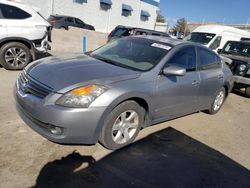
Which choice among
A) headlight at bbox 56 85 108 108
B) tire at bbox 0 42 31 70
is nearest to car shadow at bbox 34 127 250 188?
headlight at bbox 56 85 108 108

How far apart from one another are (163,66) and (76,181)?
6.81 feet

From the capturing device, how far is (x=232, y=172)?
3369 millimetres

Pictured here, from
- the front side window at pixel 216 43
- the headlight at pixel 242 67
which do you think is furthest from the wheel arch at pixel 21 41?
the front side window at pixel 216 43

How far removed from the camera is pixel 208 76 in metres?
4.75

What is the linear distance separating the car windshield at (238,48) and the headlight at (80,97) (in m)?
7.84

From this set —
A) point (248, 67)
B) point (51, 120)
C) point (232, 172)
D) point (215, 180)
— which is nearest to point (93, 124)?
point (51, 120)

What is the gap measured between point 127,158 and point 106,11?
25.5 m

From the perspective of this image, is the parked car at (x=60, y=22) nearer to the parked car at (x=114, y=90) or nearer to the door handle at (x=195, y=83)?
the parked car at (x=114, y=90)

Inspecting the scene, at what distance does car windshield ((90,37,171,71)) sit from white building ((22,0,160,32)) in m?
17.9

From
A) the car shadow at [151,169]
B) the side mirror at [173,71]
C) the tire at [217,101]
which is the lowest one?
the car shadow at [151,169]

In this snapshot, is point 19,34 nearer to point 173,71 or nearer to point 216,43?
point 173,71

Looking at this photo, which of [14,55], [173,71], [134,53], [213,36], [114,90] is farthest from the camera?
[213,36]

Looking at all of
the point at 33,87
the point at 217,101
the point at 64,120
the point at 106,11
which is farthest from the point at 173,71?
the point at 106,11

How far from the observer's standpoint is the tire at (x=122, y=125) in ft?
10.5
